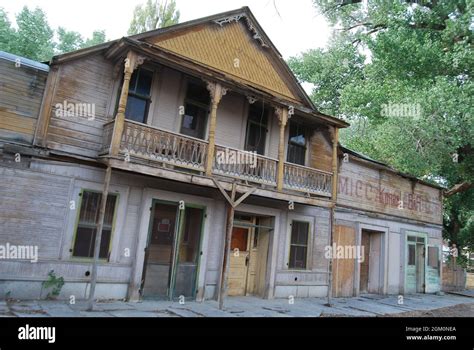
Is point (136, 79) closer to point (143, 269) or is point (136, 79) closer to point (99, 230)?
point (99, 230)

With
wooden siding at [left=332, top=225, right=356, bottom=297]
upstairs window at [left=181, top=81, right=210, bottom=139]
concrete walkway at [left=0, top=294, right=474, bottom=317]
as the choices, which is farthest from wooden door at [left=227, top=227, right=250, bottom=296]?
wooden siding at [left=332, top=225, right=356, bottom=297]

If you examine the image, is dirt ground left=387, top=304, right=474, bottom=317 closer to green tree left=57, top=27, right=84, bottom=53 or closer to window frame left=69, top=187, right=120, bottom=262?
window frame left=69, top=187, right=120, bottom=262

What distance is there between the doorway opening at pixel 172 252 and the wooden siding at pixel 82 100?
2.27 m

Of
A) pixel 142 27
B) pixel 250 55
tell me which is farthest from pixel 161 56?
pixel 142 27

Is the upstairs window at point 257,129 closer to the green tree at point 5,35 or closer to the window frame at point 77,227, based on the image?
the window frame at point 77,227

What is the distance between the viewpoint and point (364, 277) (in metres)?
15.3

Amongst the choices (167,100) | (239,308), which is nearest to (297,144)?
(167,100)

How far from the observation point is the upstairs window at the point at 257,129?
12.0m

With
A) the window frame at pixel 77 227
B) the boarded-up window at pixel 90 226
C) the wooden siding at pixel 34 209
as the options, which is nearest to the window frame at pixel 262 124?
the window frame at pixel 77 227

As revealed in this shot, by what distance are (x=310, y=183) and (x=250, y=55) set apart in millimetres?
4517

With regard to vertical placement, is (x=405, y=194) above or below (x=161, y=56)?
below

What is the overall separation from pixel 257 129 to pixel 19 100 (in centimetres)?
671
